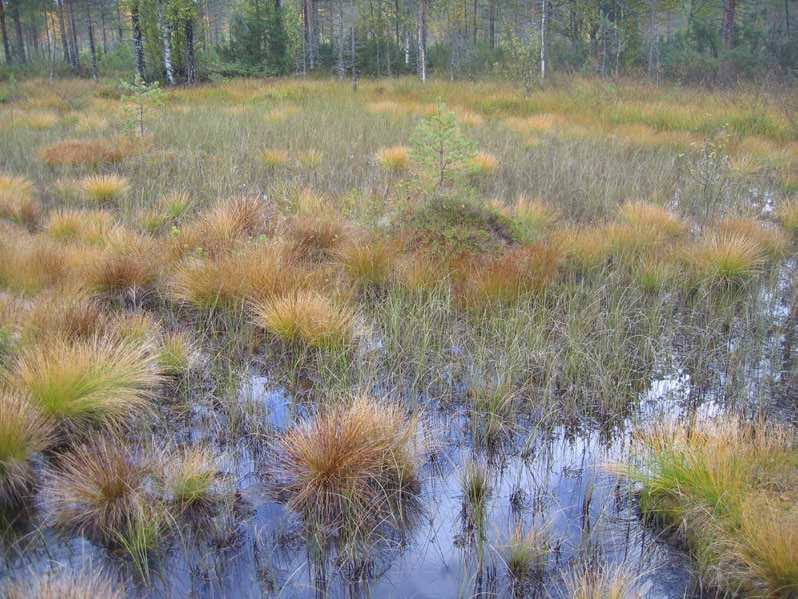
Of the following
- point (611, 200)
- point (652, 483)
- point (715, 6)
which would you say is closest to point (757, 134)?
point (611, 200)

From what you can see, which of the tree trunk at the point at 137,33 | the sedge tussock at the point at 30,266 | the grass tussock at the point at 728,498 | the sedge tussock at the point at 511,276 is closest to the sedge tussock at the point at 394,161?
the sedge tussock at the point at 511,276

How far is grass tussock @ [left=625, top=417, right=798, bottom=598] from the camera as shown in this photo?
7.25 feet

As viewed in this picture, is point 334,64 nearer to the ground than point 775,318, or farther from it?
farther from it

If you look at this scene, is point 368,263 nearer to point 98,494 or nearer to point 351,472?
point 351,472

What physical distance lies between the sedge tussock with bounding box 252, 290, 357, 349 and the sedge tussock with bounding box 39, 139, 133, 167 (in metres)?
5.57

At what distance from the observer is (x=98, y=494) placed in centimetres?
254

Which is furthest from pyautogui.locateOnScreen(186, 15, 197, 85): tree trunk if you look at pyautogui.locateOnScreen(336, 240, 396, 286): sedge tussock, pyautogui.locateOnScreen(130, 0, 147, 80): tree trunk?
pyautogui.locateOnScreen(336, 240, 396, 286): sedge tussock

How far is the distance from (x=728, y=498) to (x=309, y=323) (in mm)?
2498

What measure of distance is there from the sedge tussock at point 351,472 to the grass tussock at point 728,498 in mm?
1041

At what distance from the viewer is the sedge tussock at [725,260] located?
5.04 metres

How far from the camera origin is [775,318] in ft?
15.0

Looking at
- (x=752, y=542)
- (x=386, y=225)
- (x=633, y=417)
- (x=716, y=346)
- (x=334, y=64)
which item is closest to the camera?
(x=752, y=542)

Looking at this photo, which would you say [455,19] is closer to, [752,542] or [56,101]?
[56,101]

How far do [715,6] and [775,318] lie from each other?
3223 centimetres
